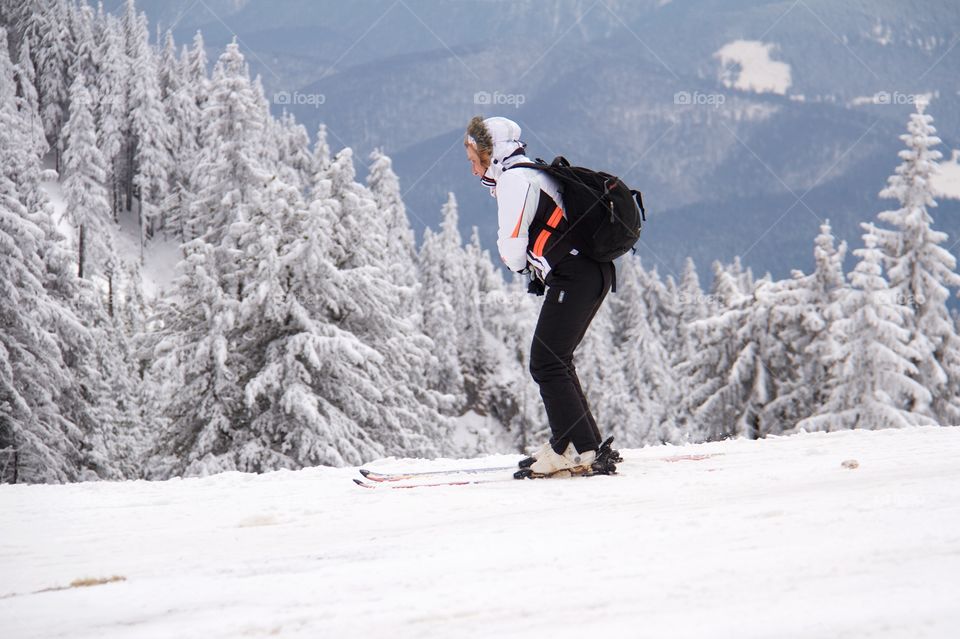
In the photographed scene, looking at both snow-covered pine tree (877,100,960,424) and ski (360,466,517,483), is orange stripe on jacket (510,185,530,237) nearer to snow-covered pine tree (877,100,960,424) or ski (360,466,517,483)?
ski (360,466,517,483)

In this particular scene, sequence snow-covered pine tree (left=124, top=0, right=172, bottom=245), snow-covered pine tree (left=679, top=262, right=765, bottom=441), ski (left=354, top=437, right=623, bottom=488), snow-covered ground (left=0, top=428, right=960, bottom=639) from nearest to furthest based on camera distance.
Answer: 1. snow-covered ground (left=0, top=428, right=960, bottom=639)
2. ski (left=354, top=437, right=623, bottom=488)
3. snow-covered pine tree (left=679, top=262, right=765, bottom=441)
4. snow-covered pine tree (left=124, top=0, right=172, bottom=245)

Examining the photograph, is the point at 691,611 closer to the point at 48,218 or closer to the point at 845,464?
the point at 845,464

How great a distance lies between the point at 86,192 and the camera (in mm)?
50000

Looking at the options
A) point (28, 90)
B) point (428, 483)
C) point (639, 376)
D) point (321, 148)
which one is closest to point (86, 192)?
point (321, 148)

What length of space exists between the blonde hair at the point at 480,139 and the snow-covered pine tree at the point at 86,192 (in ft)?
166

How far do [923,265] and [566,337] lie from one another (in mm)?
21979

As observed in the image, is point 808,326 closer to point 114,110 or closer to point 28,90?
point 114,110

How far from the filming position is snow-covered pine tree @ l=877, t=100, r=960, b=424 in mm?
22703

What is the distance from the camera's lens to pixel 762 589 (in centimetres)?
255

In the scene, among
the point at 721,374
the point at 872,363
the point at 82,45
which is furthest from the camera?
the point at 82,45

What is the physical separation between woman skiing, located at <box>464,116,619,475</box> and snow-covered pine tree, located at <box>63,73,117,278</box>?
50.8 metres

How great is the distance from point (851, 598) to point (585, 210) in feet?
11.3

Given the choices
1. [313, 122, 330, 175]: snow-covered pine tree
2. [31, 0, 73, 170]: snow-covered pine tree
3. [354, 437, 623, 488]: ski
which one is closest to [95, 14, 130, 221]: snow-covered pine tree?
[31, 0, 73, 170]: snow-covered pine tree

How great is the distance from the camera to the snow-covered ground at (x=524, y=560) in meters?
2.43
